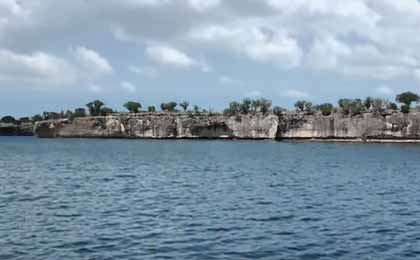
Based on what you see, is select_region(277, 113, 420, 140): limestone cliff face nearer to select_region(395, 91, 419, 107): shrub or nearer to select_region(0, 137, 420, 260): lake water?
select_region(395, 91, 419, 107): shrub

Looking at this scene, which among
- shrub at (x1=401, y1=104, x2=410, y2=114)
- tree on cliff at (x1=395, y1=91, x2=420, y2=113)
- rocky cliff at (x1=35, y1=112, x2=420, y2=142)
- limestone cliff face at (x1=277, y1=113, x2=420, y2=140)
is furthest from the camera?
tree on cliff at (x1=395, y1=91, x2=420, y2=113)

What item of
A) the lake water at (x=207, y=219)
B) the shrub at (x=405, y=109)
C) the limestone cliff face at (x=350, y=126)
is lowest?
the lake water at (x=207, y=219)

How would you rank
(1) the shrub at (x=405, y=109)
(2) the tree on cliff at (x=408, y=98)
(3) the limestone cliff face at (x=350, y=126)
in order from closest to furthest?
1. (3) the limestone cliff face at (x=350, y=126)
2. (1) the shrub at (x=405, y=109)
3. (2) the tree on cliff at (x=408, y=98)

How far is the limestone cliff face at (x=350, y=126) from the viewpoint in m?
174

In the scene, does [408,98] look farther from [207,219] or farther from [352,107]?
[207,219]

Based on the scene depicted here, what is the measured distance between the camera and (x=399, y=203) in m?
32.4

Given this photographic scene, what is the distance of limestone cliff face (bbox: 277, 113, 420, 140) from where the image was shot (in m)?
174

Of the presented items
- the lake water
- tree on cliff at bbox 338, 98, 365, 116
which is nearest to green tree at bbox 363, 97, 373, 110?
tree on cliff at bbox 338, 98, 365, 116

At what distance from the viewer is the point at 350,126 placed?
180250 mm

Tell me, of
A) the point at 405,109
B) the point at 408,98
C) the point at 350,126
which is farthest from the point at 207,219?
the point at 408,98

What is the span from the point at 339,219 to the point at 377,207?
16.6 feet

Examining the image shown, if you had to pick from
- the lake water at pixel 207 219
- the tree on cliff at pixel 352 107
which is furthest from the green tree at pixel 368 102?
the lake water at pixel 207 219

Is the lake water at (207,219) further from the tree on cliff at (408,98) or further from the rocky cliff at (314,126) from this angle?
the tree on cliff at (408,98)

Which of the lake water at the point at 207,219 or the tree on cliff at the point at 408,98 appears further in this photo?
the tree on cliff at the point at 408,98
